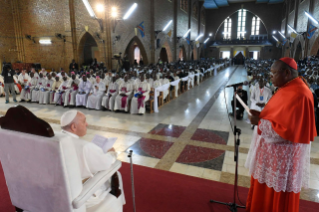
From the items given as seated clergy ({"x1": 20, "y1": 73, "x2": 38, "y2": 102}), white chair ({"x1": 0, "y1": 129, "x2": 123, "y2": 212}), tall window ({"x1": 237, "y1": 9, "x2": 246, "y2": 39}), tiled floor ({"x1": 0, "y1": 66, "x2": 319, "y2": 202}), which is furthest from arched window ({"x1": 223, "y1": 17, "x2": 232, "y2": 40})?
white chair ({"x1": 0, "y1": 129, "x2": 123, "y2": 212})

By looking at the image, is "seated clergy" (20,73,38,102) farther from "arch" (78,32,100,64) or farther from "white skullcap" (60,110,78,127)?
"white skullcap" (60,110,78,127)

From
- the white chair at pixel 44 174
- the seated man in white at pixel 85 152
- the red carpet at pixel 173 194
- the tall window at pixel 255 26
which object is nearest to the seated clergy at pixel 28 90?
the red carpet at pixel 173 194

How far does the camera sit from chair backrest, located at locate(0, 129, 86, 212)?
1.45 meters

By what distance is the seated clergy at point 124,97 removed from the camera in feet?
23.1

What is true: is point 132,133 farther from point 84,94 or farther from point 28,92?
point 28,92

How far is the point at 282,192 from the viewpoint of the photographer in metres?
→ 1.93

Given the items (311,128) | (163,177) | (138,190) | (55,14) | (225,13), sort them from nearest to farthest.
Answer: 1. (311,128)
2. (138,190)
3. (163,177)
4. (55,14)
5. (225,13)

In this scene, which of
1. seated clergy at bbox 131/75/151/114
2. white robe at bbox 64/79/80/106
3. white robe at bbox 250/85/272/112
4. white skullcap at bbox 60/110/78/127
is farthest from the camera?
white robe at bbox 64/79/80/106

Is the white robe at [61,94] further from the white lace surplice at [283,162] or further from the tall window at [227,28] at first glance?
the tall window at [227,28]

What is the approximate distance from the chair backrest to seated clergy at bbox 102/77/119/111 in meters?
5.59

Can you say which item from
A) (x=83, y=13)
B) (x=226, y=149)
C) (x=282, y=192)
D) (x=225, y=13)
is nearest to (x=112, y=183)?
(x=282, y=192)

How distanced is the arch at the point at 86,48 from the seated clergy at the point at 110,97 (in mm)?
7599

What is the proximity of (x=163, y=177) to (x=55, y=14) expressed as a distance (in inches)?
574

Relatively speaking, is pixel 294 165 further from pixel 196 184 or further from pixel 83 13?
pixel 83 13
